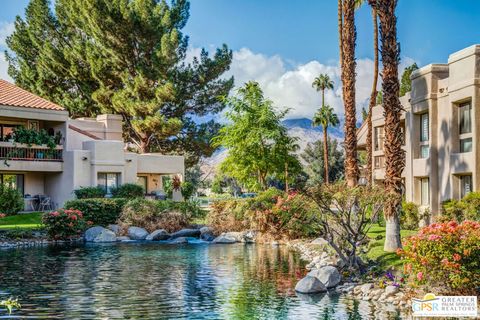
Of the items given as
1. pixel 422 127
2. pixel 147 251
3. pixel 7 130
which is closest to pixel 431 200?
pixel 422 127

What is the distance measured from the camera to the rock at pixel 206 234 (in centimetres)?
3334

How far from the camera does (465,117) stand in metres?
26.1

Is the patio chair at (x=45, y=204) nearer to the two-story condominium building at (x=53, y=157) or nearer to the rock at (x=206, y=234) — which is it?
the two-story condominium building at (x=53, y=157)

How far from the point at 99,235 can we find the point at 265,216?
8.60 metres

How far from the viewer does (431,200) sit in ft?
91.8

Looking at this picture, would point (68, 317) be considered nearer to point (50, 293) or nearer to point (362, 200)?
point (50, 293)

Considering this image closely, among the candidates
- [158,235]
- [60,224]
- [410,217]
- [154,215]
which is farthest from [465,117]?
[60,224]

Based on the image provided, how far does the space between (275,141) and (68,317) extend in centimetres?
2990

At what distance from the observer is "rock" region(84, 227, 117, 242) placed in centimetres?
3222

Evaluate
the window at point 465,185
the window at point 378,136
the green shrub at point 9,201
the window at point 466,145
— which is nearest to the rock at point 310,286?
the window at point 465,185

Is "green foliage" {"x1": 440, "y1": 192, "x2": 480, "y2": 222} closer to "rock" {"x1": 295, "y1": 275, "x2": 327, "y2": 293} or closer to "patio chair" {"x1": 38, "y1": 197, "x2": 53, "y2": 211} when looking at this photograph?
"rock" {"x1": 295, "y1": 275, "x2": 327, "y2": 293}

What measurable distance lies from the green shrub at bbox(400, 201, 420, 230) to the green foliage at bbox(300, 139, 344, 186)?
4690 cm

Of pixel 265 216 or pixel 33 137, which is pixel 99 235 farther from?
pixel 33 137

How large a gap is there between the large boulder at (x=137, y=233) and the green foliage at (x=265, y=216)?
12.2 feet
